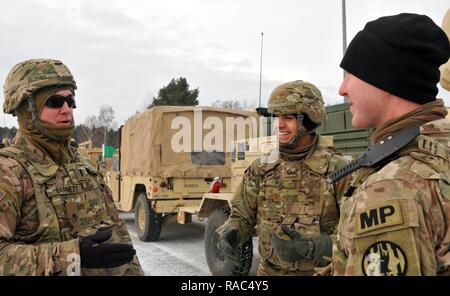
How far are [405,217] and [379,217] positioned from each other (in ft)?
0.20

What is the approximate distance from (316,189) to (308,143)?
0.36 meters

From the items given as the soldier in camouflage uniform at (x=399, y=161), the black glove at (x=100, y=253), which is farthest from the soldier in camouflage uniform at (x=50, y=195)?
the soldier in camouflage uniform at (x=399, y=161)

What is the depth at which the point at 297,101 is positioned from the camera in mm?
2881

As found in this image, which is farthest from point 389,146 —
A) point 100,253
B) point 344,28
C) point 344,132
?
point 344,28

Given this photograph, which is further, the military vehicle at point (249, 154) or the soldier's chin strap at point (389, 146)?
the military vehicle at point (249, 154)

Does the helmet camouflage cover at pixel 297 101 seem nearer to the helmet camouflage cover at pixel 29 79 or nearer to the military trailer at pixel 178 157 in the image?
the helmet camouflage cover at pixel 29 79

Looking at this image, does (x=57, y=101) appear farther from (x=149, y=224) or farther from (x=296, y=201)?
(x=149, y=224)

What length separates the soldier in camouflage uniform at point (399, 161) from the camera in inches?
40.1

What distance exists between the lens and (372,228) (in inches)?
41.1

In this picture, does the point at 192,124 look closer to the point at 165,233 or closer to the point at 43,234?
the point at 165,233

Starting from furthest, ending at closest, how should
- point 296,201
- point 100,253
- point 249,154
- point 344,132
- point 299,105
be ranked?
1. point 249,154
2. point 344,132
3. point 299,105
4. point 296,201
5. point 100,253

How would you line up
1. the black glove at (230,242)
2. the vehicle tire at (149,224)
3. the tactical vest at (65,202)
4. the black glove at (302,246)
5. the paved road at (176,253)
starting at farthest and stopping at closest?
the vehicle tire at (149,224)
the paved road at (176,253)
the black glove at (230,242)
the black glove at (302,246)
the tactical vest at (65,202)

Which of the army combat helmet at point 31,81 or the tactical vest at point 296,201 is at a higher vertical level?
the army combat helmet at point 31,81
